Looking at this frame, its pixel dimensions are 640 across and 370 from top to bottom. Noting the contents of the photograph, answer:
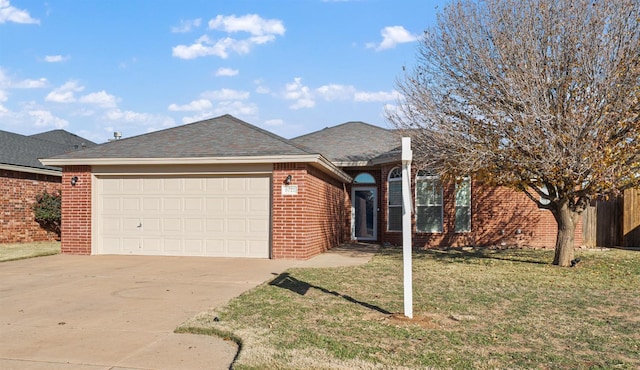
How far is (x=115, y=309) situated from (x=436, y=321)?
4.29 metres

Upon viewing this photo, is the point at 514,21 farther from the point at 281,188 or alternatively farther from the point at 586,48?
the point at 281,188

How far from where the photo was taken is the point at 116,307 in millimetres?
7281

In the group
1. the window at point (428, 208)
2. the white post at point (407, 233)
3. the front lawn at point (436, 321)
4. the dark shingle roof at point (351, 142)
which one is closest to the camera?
the front lawn at point (436, 321)

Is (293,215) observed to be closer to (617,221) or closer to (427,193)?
(427,193)

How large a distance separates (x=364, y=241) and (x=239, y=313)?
45.0 feet

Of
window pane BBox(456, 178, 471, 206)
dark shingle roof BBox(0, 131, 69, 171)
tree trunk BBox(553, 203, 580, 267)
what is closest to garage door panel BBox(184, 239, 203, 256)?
dark shingle roof BBox(0, 131, 69, 171)

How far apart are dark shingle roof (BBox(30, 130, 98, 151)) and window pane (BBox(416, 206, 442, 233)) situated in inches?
664

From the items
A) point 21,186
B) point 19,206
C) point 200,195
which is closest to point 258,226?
point 200,195

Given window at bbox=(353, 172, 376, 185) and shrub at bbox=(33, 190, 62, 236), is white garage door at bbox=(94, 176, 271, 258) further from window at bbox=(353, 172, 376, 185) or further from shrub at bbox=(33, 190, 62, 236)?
window at bbox=(353, 172, 376, 185)

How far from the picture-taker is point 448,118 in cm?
1204

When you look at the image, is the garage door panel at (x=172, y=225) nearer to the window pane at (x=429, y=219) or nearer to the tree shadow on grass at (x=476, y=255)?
the tree shadow on grass at (x=476, y=255)

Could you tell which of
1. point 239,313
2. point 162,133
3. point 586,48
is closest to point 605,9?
point 586,48

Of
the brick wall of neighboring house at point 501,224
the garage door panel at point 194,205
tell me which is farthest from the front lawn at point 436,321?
the brick wall of neighboring house at point 501,224

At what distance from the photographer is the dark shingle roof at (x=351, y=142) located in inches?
766
